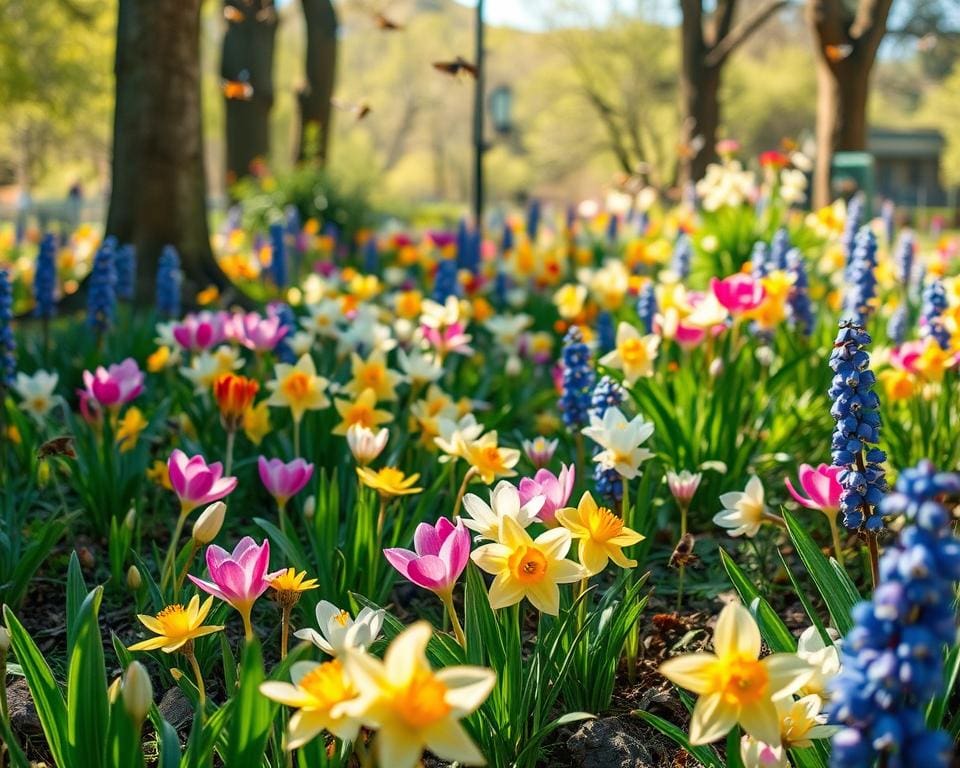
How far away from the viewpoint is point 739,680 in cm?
135

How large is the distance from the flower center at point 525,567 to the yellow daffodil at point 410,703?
0.54 m

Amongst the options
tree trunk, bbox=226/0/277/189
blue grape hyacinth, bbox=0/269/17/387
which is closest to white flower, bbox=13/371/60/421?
blue grape hyacinth, bbox=0/269/17/387

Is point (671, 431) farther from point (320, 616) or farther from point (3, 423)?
point (3, 423)

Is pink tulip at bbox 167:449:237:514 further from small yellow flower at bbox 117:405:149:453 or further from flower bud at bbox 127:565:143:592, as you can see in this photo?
small yellow flower at bbox 117:405:149:453

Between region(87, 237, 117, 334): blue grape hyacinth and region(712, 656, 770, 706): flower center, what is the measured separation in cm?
336

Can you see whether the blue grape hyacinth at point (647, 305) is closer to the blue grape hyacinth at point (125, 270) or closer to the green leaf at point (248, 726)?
the blue grape hyacinth at point (125, 270)

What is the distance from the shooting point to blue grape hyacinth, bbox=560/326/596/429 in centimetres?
284

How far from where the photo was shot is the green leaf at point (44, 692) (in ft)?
5.22

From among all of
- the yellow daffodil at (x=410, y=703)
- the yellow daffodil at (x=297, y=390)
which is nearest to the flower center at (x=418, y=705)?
the yellow daffodil at (x=410, y=703)

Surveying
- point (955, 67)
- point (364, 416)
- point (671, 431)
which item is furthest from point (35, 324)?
point (955, 67)

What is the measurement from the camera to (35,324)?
20.6 ft

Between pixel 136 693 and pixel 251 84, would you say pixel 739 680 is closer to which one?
pixel 136 693

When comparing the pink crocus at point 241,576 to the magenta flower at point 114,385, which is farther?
the magenta flower at point 114,385

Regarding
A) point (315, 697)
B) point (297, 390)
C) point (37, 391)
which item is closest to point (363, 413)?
point (297, 390)
